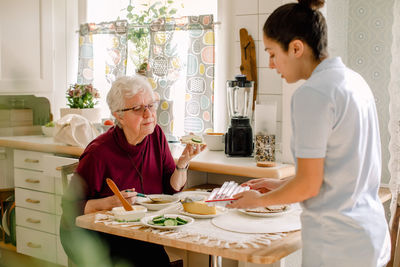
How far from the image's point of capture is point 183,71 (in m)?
3.10

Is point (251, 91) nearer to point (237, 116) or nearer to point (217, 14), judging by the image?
point (237, 116)

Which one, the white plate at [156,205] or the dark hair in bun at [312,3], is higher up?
the dark hair in bun at [312,3]

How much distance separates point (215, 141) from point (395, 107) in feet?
3.18

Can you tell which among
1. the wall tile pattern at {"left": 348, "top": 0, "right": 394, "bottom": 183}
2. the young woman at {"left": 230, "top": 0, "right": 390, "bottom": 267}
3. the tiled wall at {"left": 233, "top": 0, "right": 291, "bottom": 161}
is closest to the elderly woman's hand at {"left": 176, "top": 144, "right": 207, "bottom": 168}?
the tiled wall at {"left": 233, "top": 0, "right": 291, "bottom": 161}

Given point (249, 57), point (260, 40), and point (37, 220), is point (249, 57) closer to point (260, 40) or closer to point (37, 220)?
point (260, 40)

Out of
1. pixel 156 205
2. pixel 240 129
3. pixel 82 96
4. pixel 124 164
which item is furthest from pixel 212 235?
pixel 82 96

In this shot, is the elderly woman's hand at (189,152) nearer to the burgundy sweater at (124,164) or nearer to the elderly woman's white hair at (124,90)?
the burgundy sweater at (124,164)

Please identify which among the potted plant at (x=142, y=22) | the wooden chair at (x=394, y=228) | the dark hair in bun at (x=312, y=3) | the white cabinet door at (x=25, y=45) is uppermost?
the potted plant at (x=142, y=22)

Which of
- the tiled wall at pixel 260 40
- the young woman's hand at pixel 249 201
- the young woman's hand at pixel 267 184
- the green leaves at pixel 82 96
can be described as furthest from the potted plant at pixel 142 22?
the young woman's hand at pixel 249 201

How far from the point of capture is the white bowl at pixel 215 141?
8.57ft

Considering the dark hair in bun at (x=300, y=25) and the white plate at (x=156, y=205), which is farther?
the white plate at (x=156, y=205)

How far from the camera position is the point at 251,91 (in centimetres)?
254

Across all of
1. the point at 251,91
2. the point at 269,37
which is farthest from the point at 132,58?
the point at 269,37

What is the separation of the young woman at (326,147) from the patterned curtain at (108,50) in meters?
2.27
